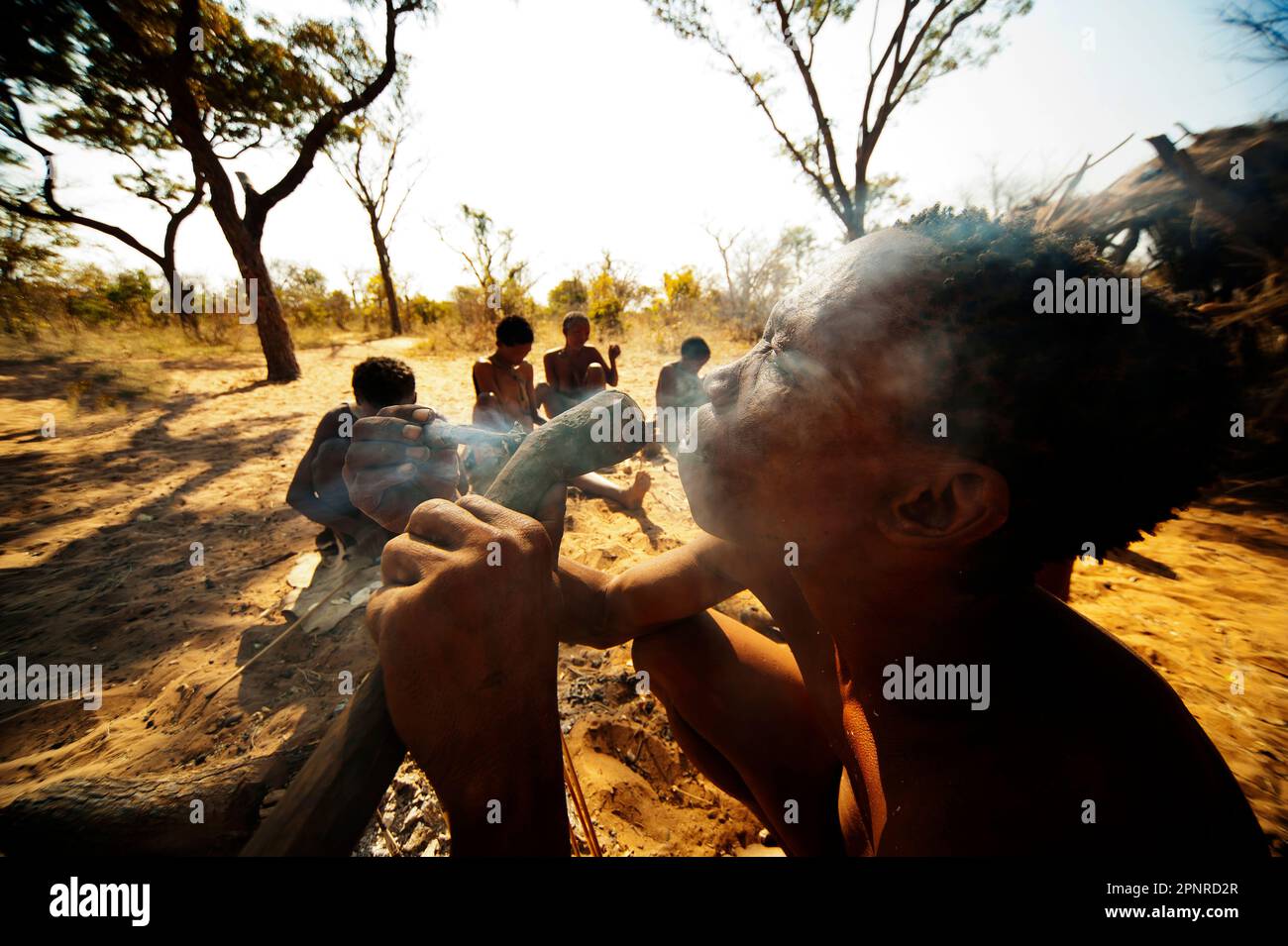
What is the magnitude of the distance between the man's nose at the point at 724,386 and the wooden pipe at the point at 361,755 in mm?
226

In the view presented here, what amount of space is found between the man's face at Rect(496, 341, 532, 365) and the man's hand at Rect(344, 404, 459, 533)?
4580 millimetres

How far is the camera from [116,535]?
13.0 ft

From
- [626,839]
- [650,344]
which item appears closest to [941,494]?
[626,839]

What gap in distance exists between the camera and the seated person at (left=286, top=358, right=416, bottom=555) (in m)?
3.24

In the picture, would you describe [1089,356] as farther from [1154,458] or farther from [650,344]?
[650,344]

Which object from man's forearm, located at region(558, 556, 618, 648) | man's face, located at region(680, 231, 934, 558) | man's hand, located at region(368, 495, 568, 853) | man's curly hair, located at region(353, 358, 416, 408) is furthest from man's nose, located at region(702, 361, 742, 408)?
man's curly hair, located at region(353, 358, 416, 408)

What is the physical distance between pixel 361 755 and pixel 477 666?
9.1 inches

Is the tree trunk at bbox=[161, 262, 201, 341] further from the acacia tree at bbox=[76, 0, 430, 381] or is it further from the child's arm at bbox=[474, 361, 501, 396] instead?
the child's arm at bbox=[474, 361, 501, 396]

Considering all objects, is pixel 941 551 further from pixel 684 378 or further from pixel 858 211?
pixel 858 211

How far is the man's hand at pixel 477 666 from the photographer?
93 cm

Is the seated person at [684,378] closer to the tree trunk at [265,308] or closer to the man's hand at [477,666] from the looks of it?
the man's hand at [477,666]

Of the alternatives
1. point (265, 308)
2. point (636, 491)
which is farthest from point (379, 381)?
point (265, 308)

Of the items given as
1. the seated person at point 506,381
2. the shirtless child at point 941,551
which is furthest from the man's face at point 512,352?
the shirtless child at point 941,551
